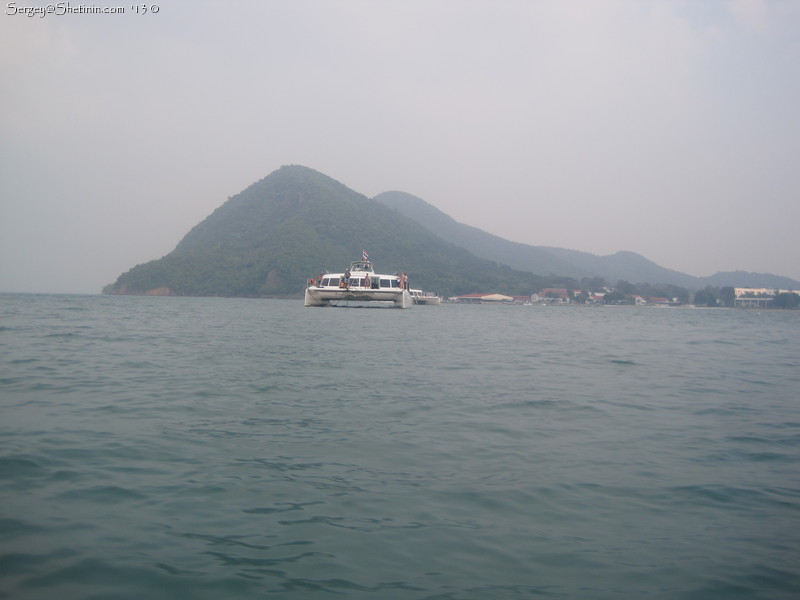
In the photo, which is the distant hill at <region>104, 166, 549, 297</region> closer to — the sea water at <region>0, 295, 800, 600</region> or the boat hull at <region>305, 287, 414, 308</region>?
the boat hull at <region>305, 287, 414, 308</region>

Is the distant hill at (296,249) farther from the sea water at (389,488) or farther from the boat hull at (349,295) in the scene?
the sea water at (389,488)

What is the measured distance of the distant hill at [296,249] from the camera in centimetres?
10462

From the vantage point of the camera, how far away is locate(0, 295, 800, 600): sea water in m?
3.23

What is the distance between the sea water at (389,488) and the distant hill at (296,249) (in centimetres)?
9117

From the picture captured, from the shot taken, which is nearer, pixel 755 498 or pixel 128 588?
pixel 128 588

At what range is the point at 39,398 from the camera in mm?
7547

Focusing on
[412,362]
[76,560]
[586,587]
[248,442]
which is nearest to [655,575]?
[586,587]

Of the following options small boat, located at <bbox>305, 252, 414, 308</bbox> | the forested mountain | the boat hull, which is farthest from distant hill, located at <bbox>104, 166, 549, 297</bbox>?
the boat hull

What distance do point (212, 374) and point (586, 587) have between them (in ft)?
25.6

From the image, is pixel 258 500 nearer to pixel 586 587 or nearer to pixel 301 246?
pixel 586 587

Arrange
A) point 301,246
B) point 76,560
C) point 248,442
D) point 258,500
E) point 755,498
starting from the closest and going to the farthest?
point 76,560 < point 258,500 < point 755,498 < point 248,442 < point 301,246

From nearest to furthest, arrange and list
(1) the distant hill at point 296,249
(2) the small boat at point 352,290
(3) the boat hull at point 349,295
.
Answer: (3) the boat hull at point 349,295 < (2) the small boat at point 352,290 < (1) the distant hill at point 296,249

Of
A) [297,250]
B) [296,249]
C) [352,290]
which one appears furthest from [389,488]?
[296,249]

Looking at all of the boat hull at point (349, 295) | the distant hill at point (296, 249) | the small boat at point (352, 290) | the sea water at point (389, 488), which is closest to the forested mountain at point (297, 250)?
the distant hill at point (296, 249)
